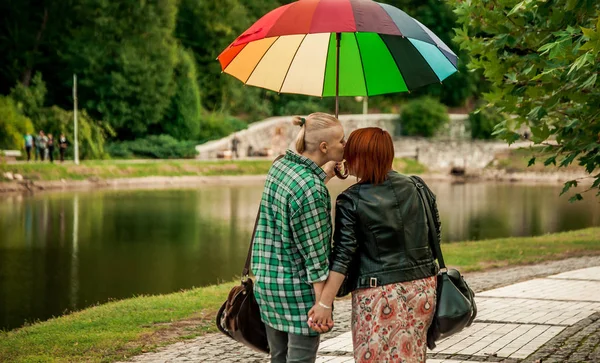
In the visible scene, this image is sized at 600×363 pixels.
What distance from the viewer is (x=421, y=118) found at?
5734 cm

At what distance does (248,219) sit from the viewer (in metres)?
24.7

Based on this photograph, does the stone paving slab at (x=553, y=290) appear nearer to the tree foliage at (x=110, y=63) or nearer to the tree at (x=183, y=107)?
the tree foliage at (x=110, y=63)

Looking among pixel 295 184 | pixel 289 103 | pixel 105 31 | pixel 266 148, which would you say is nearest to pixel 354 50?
pixel 295 184

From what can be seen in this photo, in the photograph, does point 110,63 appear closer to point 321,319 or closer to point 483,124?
point 483,124

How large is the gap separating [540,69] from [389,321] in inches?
171

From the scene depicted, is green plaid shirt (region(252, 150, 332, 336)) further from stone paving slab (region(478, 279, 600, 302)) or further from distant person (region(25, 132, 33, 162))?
distant person (region(25, 132, 33, 162))

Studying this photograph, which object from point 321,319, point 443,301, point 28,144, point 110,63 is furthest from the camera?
point 110,63

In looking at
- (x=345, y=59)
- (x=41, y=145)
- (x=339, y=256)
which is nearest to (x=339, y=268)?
(x=339, y=256)

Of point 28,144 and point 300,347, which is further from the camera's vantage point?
point 28,144

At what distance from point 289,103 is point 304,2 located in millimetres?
50849

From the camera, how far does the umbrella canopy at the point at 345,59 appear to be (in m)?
5.50

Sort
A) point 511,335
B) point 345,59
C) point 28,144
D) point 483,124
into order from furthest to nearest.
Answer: point 483,124
point 28,144
point 511,335
point 345,59

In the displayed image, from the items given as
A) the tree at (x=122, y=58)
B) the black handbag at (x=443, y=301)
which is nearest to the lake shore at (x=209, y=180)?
the tree at (x=122, y=58)

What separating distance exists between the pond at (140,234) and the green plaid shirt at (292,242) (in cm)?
788
